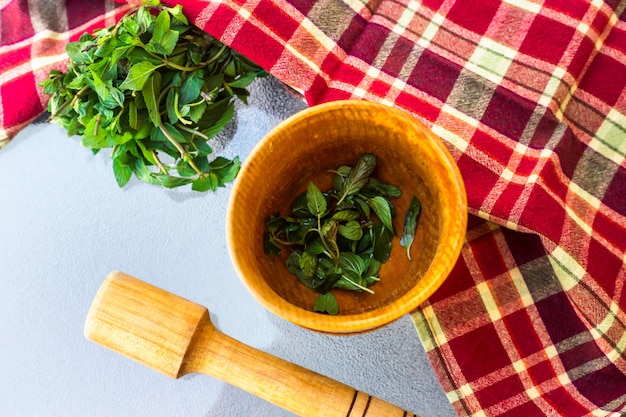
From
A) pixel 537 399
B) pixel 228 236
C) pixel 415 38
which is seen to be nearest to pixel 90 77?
pixel 228 236

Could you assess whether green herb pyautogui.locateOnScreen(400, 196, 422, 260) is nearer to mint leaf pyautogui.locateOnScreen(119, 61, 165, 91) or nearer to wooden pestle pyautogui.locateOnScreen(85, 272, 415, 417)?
wooden pestle pyautogui.locateOnScreen(85, 272, 415, 417)

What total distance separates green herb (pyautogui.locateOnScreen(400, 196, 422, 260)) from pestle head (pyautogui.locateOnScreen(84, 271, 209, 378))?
221mm

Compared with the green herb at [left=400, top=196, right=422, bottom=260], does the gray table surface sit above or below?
below

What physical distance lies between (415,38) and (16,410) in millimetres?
649

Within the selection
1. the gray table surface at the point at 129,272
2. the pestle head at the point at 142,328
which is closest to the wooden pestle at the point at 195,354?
the pestle head at the point at 142,328

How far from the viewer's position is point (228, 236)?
49 centimetres

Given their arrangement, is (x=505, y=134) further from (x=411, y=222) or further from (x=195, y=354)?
(x=195, y=354)

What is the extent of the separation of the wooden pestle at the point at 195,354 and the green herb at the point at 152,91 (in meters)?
0.14

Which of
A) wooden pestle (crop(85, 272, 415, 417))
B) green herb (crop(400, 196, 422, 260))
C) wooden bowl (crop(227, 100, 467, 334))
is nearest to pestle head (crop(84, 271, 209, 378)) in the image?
wooden pestle (crop(85, 272, 415, 417))

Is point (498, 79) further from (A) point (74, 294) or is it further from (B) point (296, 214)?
(A) point (74, 294)

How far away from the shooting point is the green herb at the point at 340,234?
1.82 feet

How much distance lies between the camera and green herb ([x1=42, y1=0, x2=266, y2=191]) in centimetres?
54

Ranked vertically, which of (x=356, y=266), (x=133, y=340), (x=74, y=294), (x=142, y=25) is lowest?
(x=74, y=294)

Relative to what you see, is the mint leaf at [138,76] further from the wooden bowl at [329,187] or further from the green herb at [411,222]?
the green herb at [411,222]
